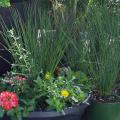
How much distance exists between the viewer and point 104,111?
Answer: 2.81m

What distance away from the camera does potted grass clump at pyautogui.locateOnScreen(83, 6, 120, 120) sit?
9.04 feet

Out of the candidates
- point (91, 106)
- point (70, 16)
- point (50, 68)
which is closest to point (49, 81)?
point (50, 68)

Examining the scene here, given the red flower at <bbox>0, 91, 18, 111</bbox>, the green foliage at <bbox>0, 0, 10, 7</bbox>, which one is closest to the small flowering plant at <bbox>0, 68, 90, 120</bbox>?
the red flower at <bbox>0, 91, 18, 111</bbox>

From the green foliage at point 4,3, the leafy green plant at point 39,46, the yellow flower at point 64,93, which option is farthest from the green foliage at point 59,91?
the green foliage at point 4,3

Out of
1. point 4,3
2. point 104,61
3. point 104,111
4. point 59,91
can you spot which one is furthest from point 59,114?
point 4,3

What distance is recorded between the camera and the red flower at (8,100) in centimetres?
244

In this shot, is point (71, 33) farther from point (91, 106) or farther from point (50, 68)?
point (91, 106)

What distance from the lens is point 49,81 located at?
2607mm

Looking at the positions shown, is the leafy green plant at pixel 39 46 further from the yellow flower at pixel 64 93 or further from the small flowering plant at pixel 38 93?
the yellow flower at pixel 64 93

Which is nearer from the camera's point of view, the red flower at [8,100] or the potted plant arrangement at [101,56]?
the red flower at [8,100]

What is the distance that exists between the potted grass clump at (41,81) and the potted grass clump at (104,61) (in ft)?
0.45

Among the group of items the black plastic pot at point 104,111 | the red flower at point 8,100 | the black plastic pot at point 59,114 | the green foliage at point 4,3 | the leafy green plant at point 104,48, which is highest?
the green foliage at point 4,3

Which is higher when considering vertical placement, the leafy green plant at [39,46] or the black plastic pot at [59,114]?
the leafy green plant at [39,46]

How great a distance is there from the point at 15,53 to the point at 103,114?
803mm
